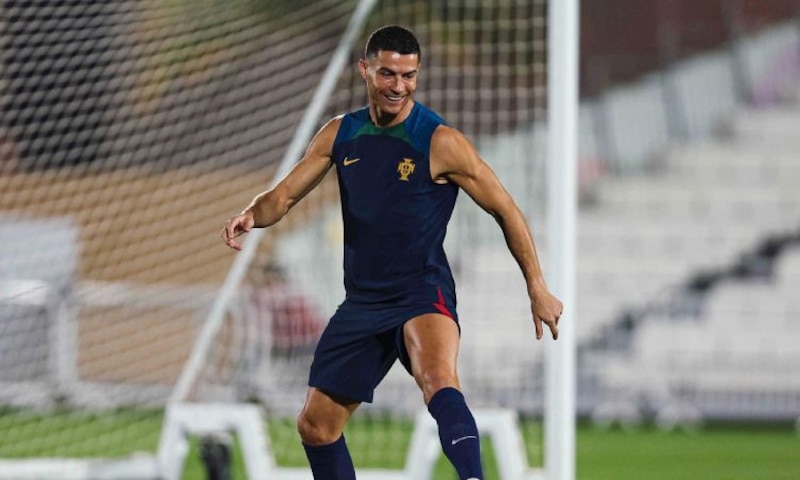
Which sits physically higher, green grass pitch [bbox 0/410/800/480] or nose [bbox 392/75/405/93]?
nose [bbox 392/75/405/93]

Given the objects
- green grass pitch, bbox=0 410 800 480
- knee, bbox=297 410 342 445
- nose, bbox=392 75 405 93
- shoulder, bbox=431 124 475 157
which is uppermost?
nose, bbox=392 75 405 93

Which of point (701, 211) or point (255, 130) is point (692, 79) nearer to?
point (701, 211)

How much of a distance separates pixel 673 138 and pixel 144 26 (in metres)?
9.69

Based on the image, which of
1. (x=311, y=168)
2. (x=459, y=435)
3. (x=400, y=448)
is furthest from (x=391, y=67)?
(x=400, y=448)

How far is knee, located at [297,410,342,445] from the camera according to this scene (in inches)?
233

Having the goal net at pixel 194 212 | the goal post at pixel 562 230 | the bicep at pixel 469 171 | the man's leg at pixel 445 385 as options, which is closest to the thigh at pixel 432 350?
the man's leg at pixel 445 385

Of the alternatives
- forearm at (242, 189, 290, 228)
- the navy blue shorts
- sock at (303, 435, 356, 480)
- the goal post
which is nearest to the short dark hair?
forearm at (242, 189, 290, 228)

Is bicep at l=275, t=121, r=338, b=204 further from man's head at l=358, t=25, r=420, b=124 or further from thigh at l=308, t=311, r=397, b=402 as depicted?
thigh at l=308, t=311, r=397, b=402

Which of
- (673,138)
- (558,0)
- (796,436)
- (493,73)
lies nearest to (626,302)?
(673,138)

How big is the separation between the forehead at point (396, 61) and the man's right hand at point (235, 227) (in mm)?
688

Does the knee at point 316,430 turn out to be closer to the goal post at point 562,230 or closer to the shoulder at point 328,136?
the shoulder at point 328,136

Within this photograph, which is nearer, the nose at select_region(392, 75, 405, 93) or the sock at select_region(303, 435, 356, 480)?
the nose at select_region(392, 75, 405, 93)

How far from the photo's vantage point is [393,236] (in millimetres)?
5715

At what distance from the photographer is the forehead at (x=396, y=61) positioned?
5.48 m
